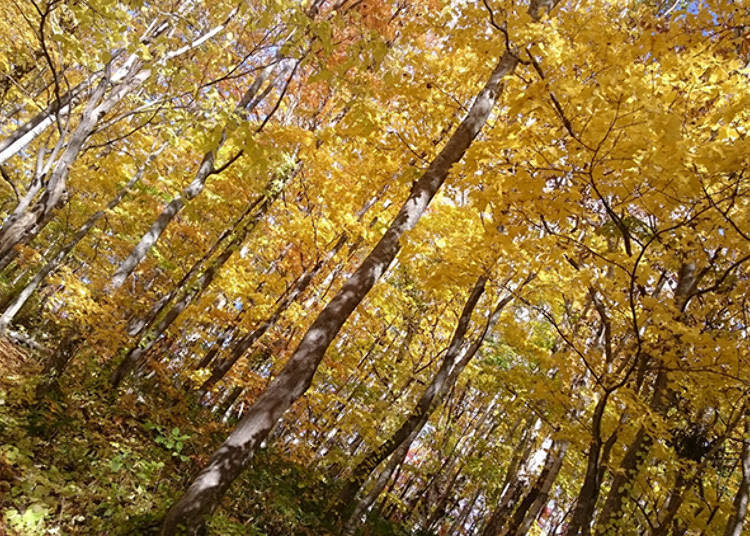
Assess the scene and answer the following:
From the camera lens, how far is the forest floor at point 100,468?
13.4 feet

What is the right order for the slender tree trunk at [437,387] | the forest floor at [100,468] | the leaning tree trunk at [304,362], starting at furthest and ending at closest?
1. the slender tree trunk at [437,387]
2. the forest floor at [100,468]
3. the leaning tree trunk at [304,362]

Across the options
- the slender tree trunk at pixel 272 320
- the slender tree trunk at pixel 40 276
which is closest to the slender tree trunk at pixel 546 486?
the slender tree trunk at pixel 272 320

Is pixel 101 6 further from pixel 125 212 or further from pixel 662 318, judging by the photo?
pixel 125 212

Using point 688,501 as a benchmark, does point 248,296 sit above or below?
below

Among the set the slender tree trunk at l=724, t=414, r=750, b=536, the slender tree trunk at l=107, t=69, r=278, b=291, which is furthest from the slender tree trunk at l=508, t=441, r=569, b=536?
the slender tree trunk at l=107, t=69, r=278, b=291

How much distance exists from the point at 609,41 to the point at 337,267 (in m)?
7.42

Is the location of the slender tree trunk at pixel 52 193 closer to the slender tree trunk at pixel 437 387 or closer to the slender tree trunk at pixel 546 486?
the slender tree trunk at pixel 437 387

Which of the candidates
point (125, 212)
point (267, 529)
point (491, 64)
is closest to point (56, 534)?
point (267, 529)

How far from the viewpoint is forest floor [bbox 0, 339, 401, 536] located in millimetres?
4078

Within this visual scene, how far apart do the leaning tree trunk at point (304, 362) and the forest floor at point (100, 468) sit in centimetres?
122

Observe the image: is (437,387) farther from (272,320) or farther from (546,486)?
(272,320)

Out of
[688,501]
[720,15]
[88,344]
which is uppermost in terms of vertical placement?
[720,15]

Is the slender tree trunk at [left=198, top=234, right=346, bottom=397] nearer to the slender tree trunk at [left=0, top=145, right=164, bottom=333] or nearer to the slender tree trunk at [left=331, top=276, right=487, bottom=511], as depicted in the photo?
the slender tree trunk at [left=331, top=276, right=487, bottom=511]

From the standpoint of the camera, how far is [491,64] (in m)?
6.16
